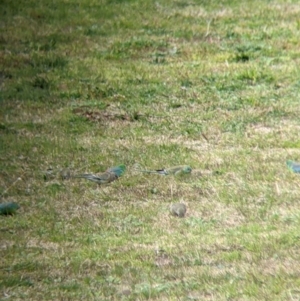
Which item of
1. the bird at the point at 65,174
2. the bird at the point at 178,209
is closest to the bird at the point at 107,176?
the bird at the point at 65,174

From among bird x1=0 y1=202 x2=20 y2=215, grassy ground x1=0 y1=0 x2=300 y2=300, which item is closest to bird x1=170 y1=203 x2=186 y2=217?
grassy ground x1=0 y1=0 x2=300 y2=300

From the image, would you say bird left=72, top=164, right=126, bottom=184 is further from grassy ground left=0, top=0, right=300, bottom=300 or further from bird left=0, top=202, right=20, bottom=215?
bird left=0, top=202, right=20, bottom=215

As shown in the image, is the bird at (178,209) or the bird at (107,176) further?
the bird at (107,176)

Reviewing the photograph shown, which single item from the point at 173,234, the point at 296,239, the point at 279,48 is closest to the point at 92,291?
the point at 173,234

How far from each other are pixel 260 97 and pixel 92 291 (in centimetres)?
483

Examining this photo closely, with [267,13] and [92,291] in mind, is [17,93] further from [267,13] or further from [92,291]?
[92,291]

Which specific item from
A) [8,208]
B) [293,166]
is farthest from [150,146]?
[8,208]

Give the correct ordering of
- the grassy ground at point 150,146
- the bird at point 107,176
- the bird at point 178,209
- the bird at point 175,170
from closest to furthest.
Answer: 1. the grassy ground at point 150,146
2. the bird at point 178,209
3. the bird at point 107,176
4. the bird at point 175,170

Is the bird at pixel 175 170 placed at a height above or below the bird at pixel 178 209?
below

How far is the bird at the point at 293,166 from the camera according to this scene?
767 cm

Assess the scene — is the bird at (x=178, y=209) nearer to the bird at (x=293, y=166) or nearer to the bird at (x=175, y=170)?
the bird at (x=175, y=170)

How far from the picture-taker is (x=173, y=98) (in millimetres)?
9953

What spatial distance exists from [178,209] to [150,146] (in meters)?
1.78

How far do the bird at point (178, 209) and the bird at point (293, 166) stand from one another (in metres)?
1.22
